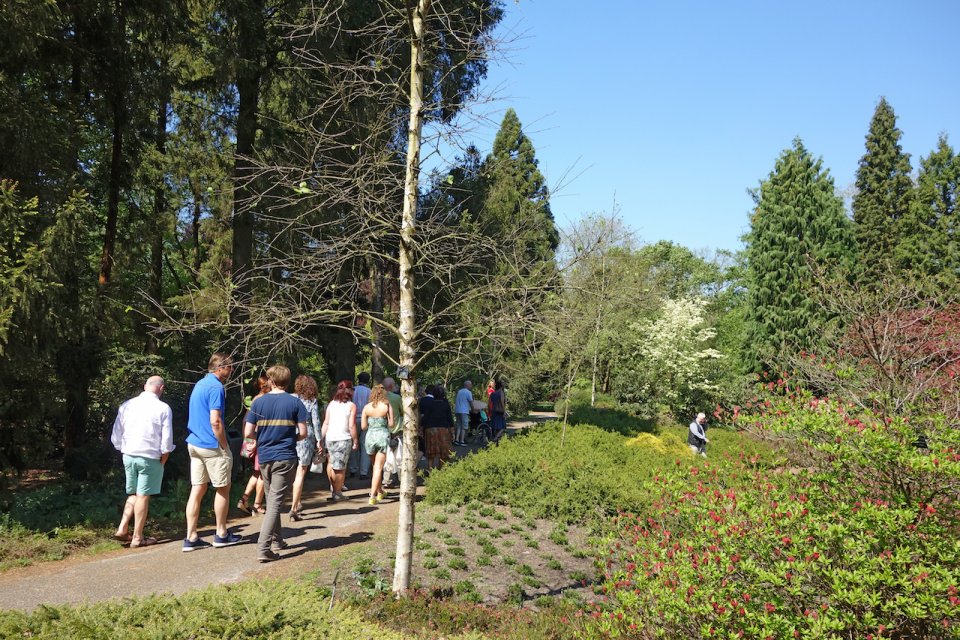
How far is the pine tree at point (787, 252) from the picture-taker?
98.3 ft

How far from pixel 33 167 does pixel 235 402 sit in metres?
5.60

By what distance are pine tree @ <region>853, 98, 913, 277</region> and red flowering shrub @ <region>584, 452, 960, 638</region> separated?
35112 millimetres

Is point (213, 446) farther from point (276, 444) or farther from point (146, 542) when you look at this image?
point (146, 542)

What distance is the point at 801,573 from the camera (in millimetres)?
4039

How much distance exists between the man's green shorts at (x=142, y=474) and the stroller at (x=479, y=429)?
1125 cm

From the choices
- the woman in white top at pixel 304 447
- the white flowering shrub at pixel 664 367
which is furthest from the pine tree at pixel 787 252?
the woman in white top at pixel 304 447

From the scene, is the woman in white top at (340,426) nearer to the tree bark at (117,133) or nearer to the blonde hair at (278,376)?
the blonde hair at (278,376)

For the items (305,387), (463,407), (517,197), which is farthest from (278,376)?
(517,197)

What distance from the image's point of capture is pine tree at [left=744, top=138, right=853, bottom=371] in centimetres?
2995

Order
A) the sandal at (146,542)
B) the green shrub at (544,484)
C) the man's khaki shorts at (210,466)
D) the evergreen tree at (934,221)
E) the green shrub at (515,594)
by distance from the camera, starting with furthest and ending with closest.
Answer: the evergreen tree at (934,221), the green shrub at (544,484), the sandal at (146,542), the man's khaki shorts at (210,466), the green shrub at (515,594)

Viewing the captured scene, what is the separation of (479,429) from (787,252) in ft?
65.6

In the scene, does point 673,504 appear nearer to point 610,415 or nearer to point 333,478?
point 333,478

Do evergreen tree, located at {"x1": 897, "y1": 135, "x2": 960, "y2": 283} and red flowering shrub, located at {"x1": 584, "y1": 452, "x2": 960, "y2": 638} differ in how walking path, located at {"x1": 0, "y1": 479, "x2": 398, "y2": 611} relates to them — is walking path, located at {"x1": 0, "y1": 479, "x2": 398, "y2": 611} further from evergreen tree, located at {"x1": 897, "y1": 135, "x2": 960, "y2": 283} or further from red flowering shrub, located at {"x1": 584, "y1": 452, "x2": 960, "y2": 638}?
evergreen tree, located at {"x1": 897, "y1": 135, "x2": 960, "y2": 283}

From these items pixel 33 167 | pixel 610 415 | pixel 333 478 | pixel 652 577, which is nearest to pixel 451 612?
pixel 652 577
